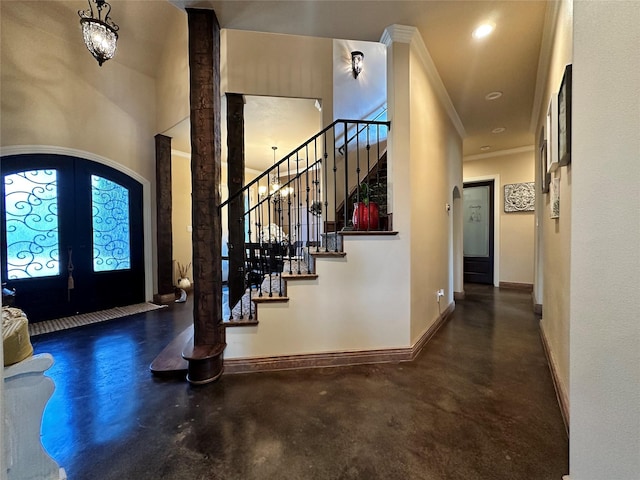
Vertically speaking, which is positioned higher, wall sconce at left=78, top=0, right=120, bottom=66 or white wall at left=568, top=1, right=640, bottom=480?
wall sconce at left=78, top=0, right=120, bottom=66

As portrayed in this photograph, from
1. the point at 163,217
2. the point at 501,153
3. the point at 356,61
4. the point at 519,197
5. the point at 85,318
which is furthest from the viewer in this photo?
the point at 501,153

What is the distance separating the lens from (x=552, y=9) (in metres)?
2.02

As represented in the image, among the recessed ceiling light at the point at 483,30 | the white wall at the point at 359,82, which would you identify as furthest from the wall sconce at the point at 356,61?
the recessed ceiling light at the point at 483,30

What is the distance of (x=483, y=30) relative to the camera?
233cm

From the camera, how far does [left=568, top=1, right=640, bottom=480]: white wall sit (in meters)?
0.92

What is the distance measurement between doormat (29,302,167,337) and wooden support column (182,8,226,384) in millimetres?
2551

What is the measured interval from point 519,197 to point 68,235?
25.2 feet

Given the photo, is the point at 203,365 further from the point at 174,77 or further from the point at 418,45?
the point at 174,77

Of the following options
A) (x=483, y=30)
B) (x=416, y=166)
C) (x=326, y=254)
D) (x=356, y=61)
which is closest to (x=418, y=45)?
(x=483, y=30)

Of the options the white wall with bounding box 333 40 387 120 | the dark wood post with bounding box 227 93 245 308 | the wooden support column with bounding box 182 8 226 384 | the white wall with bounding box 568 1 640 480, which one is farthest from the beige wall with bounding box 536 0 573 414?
the dark wood post with bounding box 227 93 245 308

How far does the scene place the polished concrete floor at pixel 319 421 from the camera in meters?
1.34

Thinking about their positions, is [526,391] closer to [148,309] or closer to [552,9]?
[552,9]

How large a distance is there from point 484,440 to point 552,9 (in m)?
2.90

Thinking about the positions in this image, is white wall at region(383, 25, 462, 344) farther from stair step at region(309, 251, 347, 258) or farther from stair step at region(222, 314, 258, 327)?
stair step at region(222, 314, 258, 327)
